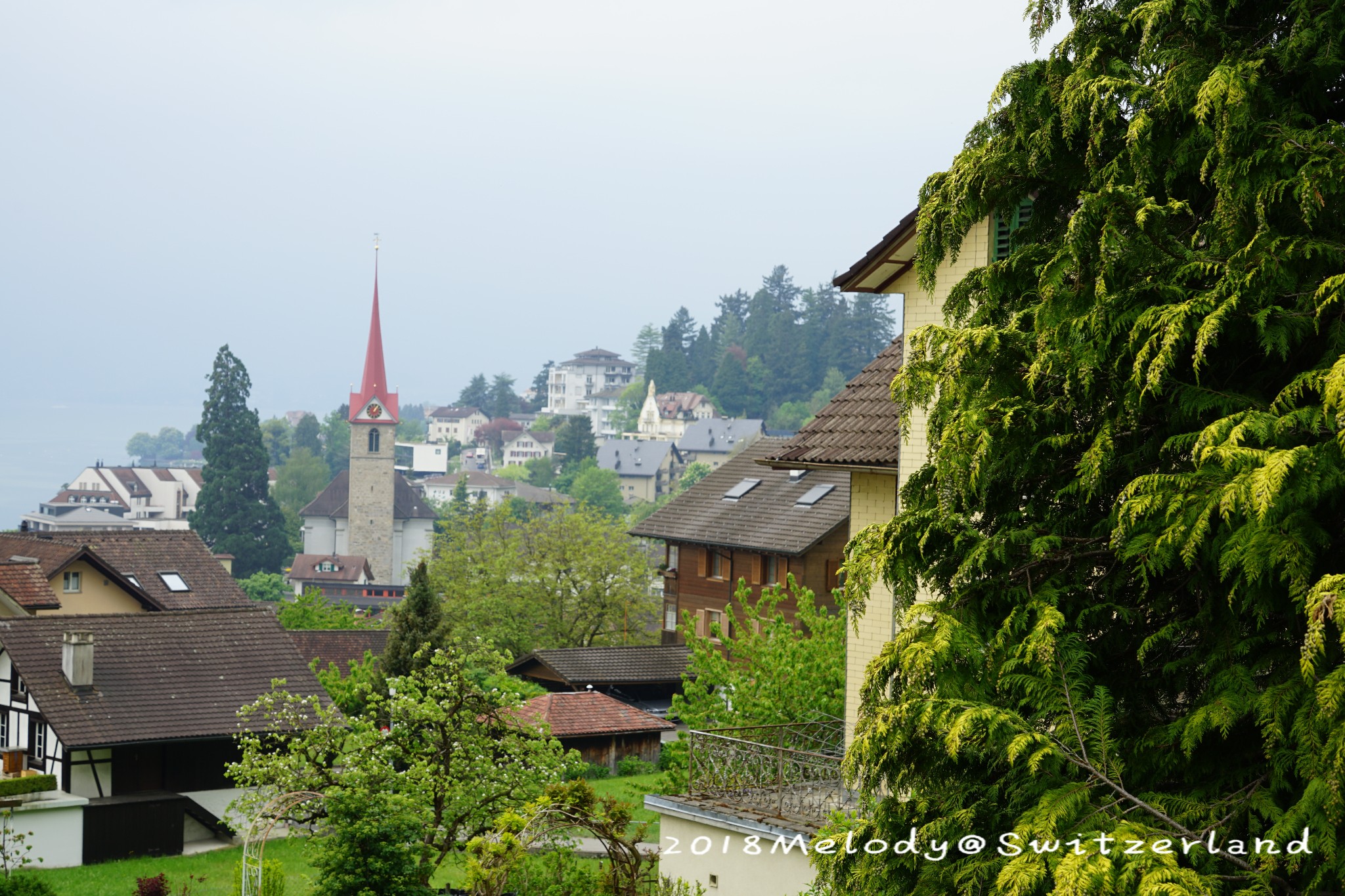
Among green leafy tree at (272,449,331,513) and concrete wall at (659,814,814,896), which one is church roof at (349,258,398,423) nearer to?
green leafy tree at (272,449,331,513)

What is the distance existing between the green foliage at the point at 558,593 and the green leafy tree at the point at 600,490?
117379 millimetres

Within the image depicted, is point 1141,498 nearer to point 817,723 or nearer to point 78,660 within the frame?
point 817,723

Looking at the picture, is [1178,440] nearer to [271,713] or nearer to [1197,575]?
[1197,575]

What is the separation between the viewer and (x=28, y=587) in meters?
39.7

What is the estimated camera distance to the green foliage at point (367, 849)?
17375 millimetres

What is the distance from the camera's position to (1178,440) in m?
7.70

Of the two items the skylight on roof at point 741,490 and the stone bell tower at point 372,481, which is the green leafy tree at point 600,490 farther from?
the skylight on roof at point 741,490

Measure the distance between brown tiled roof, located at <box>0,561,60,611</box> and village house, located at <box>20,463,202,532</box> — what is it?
5253 inches

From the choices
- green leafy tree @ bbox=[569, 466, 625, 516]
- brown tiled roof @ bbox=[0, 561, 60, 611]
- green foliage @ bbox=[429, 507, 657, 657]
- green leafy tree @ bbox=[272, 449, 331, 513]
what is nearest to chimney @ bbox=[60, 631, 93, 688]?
brown tiled roof @ bbox=[0, 561, 60, 611]

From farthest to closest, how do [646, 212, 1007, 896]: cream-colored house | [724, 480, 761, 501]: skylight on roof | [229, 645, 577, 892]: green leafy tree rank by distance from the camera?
[724, 480, 761, 501]: skylight on roof → [229, 645, 577, 892]: green leafy tree → [646, 212, 1007, 896]: cream-colored house

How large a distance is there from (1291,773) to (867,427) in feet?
32.4

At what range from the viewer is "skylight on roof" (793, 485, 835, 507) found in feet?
151

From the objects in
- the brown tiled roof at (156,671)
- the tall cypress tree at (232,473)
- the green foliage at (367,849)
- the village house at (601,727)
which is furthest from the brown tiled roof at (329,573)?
the green foliage at (367,849)

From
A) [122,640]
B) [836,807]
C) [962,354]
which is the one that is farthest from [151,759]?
[962,354]
